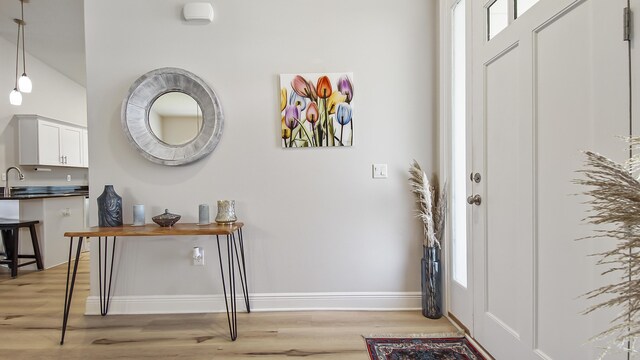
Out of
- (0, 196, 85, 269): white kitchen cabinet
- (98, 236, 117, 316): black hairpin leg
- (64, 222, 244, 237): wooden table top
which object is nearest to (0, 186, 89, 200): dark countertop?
(0, 196, 85, 269): white kitchen cabinet

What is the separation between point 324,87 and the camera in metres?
2.36

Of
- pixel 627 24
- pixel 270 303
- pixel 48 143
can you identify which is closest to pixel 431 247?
pixel 270 303

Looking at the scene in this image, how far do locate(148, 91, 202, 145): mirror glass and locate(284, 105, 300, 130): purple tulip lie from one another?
671mm

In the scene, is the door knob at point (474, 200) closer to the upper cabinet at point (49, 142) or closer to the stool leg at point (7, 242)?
the stool leg at point (7, 242)

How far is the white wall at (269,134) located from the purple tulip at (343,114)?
0.07m

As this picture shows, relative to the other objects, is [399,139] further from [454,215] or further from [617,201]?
[617,201]

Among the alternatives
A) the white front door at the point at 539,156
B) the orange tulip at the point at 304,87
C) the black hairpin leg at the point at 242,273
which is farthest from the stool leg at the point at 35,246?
the white front door at the point at 539,156

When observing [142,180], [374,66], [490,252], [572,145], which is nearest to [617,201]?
[572,145]

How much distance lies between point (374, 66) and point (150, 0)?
5.96 feet

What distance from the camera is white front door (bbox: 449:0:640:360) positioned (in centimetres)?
108

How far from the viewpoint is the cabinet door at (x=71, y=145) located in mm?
5105

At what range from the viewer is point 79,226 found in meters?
4.29

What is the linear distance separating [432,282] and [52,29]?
5294mm

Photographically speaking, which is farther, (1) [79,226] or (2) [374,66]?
(1) [79,226]
